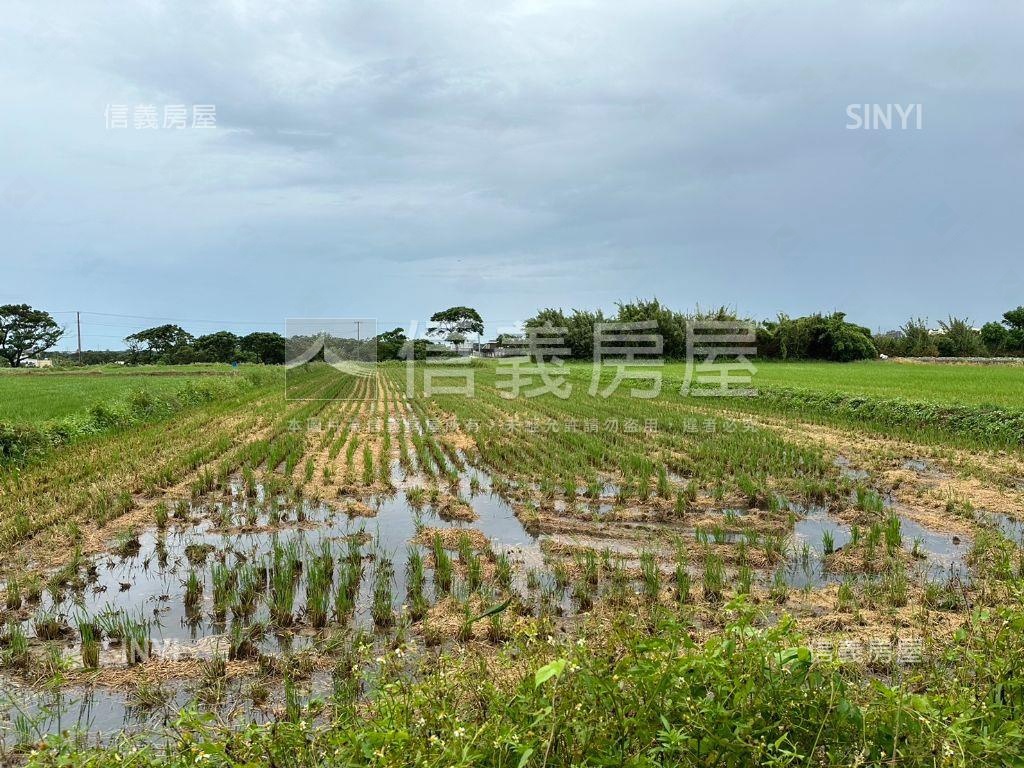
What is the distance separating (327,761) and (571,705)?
2.64ft

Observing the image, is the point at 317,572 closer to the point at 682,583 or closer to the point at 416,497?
the point at 682,583

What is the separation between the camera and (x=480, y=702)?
2.64 m

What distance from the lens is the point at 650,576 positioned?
15.2 ft

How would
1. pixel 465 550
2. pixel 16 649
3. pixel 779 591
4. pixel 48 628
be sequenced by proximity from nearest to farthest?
pixel 16 649, pixel 48 628, pixel 779 591, pixel 465 550

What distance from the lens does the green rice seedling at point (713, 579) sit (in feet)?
14.5

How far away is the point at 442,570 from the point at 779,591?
233cm

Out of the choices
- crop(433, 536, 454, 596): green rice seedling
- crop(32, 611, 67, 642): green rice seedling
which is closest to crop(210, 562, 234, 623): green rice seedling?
crop(32, 611, 67, 642): green rice seedling

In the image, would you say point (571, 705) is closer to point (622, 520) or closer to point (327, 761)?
point (327, 761)

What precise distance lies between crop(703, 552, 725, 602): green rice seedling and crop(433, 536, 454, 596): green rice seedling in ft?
5.77

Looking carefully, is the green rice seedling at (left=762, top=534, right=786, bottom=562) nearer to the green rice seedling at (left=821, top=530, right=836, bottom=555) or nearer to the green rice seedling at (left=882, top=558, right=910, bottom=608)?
the green rice seedling at (left=821, top=530, right=836, bottom=555)

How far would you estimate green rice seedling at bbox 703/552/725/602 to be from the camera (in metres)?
4.41

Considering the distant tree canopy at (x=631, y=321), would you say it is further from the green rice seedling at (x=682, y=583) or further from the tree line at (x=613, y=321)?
the green rice seedling at (x=682, y=583)

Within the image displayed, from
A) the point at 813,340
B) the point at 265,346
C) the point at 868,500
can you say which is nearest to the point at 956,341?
the point at 813,340

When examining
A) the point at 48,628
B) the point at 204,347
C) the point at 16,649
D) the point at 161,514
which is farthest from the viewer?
the point at 204,347
